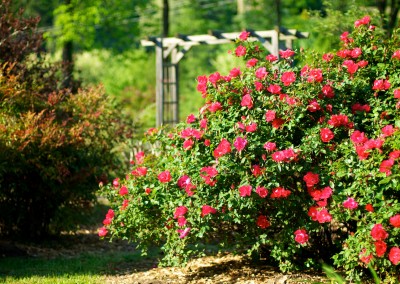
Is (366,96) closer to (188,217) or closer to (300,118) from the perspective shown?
(300,118)

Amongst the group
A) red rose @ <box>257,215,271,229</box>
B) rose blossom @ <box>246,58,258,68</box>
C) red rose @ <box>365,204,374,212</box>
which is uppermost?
rose blossom @ <box>246,58,258,68</box>

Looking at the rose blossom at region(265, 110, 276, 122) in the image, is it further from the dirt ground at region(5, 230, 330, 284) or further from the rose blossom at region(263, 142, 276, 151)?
the dirt ground at region(5, 230, 330, 284)

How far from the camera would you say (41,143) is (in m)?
7.32

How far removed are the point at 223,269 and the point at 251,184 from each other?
1326 mm

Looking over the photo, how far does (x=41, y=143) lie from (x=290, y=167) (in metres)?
3.07

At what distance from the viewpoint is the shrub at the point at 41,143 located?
7328 millimetres

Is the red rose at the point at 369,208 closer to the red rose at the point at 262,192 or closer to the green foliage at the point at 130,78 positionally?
the red rose at the point at 262,192

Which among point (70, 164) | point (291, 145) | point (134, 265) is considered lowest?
point (134, 265)

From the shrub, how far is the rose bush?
1.67m

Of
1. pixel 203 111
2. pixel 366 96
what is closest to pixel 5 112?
pixel 203 111

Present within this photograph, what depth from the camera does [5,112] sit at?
24.8 ft

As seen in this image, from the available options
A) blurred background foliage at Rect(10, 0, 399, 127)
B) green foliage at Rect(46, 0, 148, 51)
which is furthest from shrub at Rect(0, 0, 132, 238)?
green foliage at Rect(46, 0, 148, 51)

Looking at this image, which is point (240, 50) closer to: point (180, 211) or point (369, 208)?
point (180, 211)

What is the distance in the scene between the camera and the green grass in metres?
6.18
